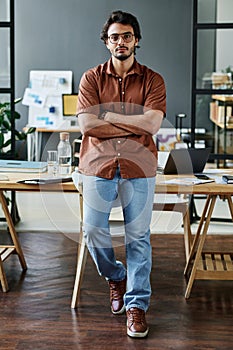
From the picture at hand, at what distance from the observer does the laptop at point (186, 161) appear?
13.3ft

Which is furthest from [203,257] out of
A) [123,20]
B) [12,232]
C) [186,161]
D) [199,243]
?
[123,20]

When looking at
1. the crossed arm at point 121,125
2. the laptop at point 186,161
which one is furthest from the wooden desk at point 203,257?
the crossed arm at point 121,125

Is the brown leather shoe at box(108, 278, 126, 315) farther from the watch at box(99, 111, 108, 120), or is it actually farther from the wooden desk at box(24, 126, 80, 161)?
the wooden desk at box(24, 126, 80, 161)

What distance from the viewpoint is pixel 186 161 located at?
411 cm

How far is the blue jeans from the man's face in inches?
23.4

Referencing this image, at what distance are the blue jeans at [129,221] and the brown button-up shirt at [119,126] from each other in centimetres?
6

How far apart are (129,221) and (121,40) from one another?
0.89 m

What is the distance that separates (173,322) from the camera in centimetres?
352

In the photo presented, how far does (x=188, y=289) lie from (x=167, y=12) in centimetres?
688

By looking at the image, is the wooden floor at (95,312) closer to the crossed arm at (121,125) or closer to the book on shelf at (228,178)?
the book on shelf at (228,178)

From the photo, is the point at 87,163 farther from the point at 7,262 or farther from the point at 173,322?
the point at 7,262

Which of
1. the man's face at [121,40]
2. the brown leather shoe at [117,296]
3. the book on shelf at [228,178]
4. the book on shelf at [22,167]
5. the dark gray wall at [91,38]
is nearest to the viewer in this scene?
the man's face at [121,40]

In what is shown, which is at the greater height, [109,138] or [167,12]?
[167,12]

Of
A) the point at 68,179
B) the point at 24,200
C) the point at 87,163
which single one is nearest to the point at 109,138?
the point at 87,163
